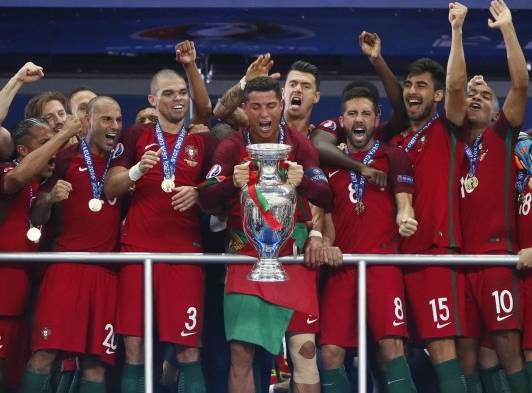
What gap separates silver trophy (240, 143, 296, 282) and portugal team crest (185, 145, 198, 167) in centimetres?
68

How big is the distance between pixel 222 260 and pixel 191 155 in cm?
72

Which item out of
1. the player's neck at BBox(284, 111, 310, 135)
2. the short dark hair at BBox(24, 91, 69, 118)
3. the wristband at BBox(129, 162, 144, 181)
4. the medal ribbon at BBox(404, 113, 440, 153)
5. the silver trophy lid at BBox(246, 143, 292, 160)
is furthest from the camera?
the short dark hair at BBox(24, 91, 69, 118)

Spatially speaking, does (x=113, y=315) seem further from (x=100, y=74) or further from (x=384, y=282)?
(x=100, y=74)

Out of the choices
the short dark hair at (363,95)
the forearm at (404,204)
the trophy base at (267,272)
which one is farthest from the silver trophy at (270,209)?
the short dark hair at (363,95)

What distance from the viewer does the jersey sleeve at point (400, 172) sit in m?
6.73

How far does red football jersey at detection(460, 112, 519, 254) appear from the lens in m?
6.71

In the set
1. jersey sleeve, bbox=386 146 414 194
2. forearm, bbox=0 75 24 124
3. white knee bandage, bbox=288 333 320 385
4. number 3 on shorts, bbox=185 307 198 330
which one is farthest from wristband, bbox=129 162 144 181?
jersey sleeve, bbox=386 146 414 194

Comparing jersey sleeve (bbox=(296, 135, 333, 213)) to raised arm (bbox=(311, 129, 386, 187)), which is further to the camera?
raised arm (bbox=(311, 129, 386, 187))

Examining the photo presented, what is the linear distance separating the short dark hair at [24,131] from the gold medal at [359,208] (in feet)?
5.62

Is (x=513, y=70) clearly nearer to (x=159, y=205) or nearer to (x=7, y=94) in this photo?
(x=159, y=205)

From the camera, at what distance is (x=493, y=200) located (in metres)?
6.72

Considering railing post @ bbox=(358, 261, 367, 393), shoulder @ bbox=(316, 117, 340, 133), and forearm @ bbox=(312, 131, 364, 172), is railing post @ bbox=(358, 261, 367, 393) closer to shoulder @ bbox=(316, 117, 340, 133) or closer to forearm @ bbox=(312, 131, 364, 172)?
forearm @ bbox=(312, 131, 364, 172)

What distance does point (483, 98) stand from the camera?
7.00 metres

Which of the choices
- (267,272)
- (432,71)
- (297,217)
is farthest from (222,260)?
(432,71)
